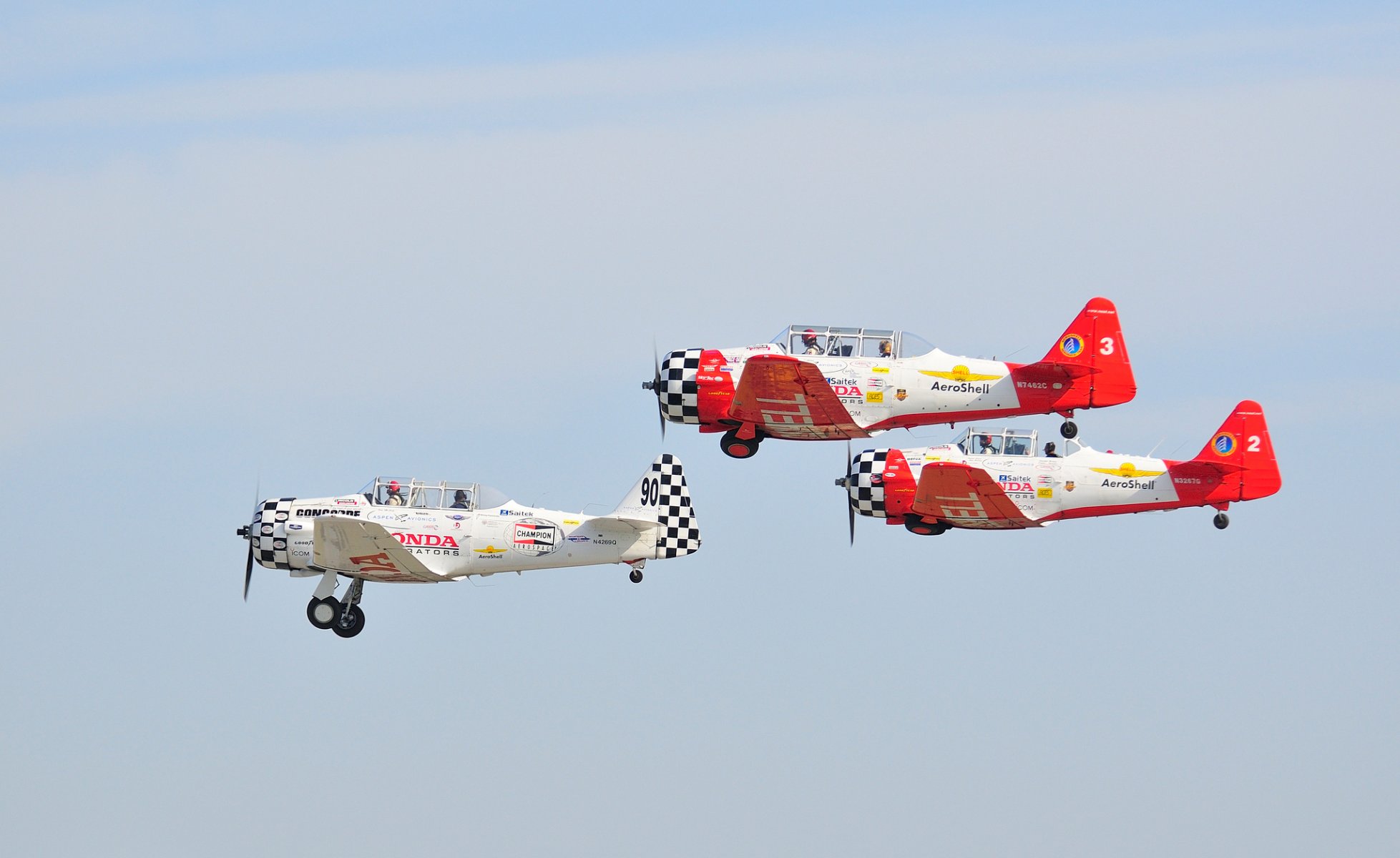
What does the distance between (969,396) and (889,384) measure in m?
1.42

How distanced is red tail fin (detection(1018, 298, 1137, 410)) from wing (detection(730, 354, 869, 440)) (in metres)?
3.43

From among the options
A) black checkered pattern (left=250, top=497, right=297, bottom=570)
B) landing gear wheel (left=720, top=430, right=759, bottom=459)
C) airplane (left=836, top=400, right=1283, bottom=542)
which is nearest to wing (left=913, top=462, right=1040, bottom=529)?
airplane (left=836, top=400, right=1283, bottom=542)

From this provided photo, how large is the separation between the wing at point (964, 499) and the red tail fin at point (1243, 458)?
3.40 meters

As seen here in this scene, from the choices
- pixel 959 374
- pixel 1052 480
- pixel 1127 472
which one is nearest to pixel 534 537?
pixel 959 374

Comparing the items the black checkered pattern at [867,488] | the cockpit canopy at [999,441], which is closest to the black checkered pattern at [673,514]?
the black checkered pattern at [867,488]

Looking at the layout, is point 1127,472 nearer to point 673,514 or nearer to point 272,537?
point 673,514

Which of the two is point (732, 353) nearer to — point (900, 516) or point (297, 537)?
point (900, 516)

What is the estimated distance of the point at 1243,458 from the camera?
161ft

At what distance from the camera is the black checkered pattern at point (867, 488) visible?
48969 mm

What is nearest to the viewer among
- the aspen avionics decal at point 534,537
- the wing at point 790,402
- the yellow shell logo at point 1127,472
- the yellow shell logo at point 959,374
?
the wing at point 790,402

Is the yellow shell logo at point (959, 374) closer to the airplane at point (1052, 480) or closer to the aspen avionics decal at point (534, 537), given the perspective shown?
the airplane at point (1052, 480)

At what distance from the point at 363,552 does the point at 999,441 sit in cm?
1146

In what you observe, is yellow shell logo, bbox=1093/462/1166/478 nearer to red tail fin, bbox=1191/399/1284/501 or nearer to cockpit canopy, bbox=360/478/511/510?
red tail fin, bbox=1191/399/1284/501

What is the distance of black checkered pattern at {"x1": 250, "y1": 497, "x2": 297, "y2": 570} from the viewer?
156 feet
